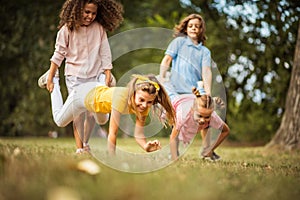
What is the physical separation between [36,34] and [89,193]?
28.0ft

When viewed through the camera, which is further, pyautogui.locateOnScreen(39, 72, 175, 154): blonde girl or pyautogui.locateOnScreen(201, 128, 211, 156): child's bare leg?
pyautogui.locateOnScreen(201, 128, 211, 156): child's bare leg

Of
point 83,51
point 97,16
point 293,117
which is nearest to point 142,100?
point 83,51

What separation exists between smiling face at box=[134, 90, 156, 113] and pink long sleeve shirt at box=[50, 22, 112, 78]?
0.83m

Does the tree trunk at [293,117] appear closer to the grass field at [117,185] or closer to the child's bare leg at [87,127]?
the child's bare leg at [87,127]

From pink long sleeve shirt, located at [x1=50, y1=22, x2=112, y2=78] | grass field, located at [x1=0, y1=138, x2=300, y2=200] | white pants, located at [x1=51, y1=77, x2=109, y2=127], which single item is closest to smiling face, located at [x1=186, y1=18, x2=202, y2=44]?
pink long sleeve shirt, located at [x1=50, y1=22, x2=112, y2=78]

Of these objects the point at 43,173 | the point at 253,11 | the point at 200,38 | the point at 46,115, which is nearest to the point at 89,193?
the point at 43,173

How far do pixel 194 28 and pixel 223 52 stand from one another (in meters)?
4.17

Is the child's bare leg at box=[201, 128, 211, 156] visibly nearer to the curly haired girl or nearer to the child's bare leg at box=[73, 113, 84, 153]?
the curly haired girl

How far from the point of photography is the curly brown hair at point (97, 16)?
437cm

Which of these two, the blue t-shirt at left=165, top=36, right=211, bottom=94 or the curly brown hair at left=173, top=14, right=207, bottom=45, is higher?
the curly brown hair at left=173, top=14, right=207, bottom=45

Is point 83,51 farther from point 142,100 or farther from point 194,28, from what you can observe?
point 194,28

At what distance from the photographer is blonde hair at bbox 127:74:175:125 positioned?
3.91 metres

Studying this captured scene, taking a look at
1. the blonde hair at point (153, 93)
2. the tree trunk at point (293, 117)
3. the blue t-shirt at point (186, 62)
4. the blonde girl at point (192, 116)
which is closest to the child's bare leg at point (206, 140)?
the blonde girl at point (192, 116)

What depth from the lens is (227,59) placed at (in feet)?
30.8
